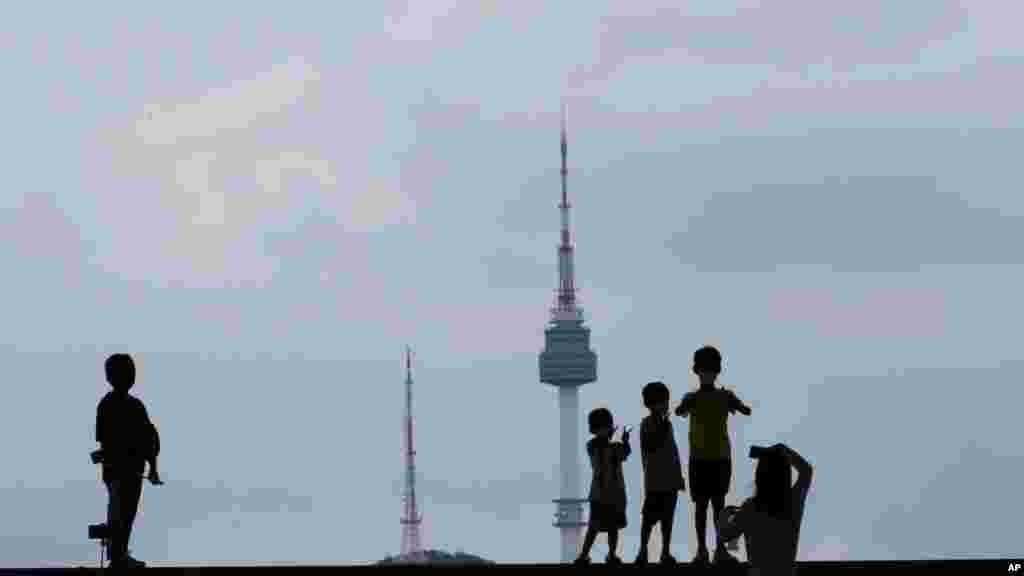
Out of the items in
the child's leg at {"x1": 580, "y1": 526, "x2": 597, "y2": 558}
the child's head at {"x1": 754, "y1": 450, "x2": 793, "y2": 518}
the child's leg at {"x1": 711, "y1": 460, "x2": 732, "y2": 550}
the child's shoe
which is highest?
the child's leg at {"x1": 711, "y1": 460, "x2": 732, "y2": 550}

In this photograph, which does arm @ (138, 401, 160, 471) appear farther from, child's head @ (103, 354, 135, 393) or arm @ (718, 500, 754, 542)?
A: arm @ (718, 500, 754, 542)

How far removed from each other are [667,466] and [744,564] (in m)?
2.82

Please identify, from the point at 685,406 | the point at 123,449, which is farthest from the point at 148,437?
the point at 685,406

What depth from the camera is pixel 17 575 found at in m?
27.6

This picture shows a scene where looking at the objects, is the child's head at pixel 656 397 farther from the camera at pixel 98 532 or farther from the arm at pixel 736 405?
the camera at pixel 98 532

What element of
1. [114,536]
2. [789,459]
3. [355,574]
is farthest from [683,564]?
[789,459]

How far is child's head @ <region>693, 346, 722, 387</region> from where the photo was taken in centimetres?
2948

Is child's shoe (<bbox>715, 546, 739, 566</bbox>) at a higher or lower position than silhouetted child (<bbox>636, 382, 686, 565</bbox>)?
lower

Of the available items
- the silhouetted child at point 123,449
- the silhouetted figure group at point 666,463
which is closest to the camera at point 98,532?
the silhouetted child at point 123,449

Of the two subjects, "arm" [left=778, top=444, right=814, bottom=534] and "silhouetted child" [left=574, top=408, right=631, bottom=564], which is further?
"silhouetted child" [left=574, top=408, right=631, bottom=564]

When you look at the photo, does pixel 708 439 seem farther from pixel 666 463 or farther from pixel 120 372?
pixel 120 372

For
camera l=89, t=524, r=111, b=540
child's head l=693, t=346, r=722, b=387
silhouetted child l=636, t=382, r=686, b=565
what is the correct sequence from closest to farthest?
camera l=89, t=524, r=111, b=540, child's head l=693, t=346, r=722, b=387, silhouetted child l=636, t=382, r=686, b=565

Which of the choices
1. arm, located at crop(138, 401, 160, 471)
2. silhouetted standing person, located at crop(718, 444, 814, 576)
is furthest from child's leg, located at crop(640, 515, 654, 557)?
silhouetted standing person, located at crop(718, 444, 814, 576)

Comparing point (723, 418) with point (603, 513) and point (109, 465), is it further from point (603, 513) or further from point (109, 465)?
point (109, 465)
